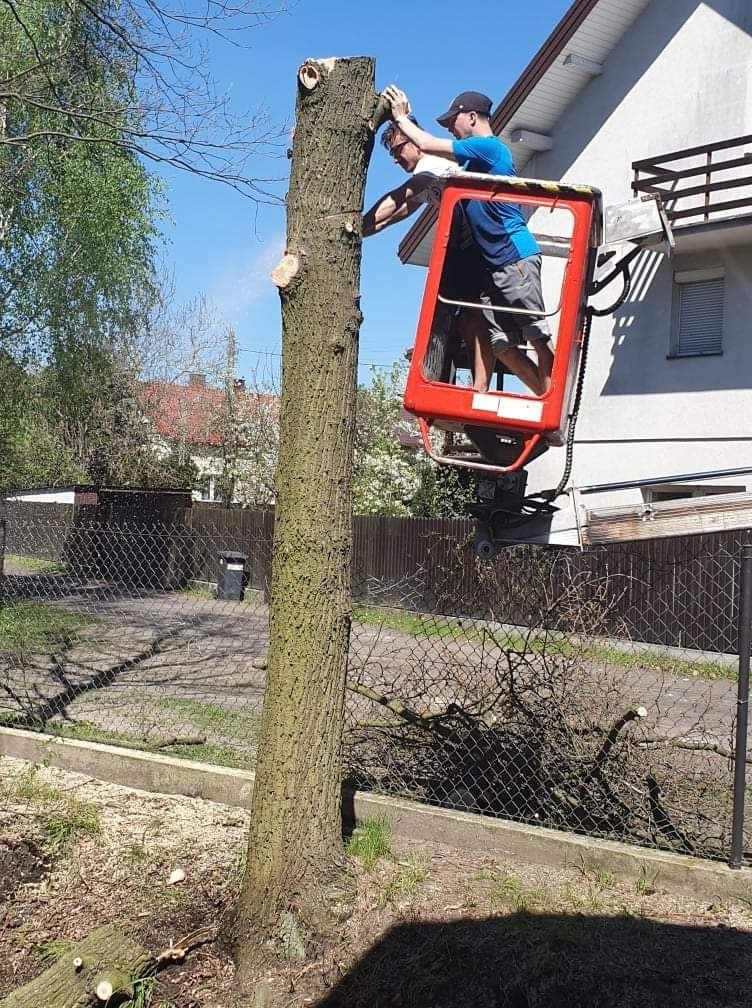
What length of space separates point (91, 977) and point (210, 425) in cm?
2641

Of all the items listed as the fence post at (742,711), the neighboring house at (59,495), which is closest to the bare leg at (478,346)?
the fence post at (742,711)

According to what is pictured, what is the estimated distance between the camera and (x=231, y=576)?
1703 cm

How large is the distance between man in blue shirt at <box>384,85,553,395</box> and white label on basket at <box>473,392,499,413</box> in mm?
229

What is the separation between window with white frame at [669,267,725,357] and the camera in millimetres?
14102

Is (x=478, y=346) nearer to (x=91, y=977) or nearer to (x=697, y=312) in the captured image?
(x=91, y=977)

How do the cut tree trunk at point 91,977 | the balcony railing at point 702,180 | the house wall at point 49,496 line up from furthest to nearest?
the house wall at point 49,496 < the balcony railing at point 702,180 < the cut tree trunk at point 91,977

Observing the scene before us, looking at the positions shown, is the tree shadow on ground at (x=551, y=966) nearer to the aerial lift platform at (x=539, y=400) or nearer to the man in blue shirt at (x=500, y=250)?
the aerial lift platform at (x=539, y=400)

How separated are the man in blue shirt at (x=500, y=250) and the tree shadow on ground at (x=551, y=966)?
7.58 feet

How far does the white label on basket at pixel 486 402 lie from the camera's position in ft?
14.3

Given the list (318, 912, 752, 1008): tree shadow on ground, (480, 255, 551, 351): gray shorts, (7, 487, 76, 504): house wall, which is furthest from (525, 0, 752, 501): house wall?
(7, 487, 76, 504): house wall

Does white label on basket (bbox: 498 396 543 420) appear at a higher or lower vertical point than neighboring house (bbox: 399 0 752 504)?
lower

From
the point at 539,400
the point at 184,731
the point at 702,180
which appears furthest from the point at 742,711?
the point at 702,180

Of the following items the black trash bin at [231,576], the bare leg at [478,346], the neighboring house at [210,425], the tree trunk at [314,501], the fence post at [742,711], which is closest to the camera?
the tree trunk at [314,501]

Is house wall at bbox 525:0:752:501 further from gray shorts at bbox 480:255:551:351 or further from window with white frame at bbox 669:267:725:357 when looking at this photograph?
gray shorts at bbox 480:255:551:351
